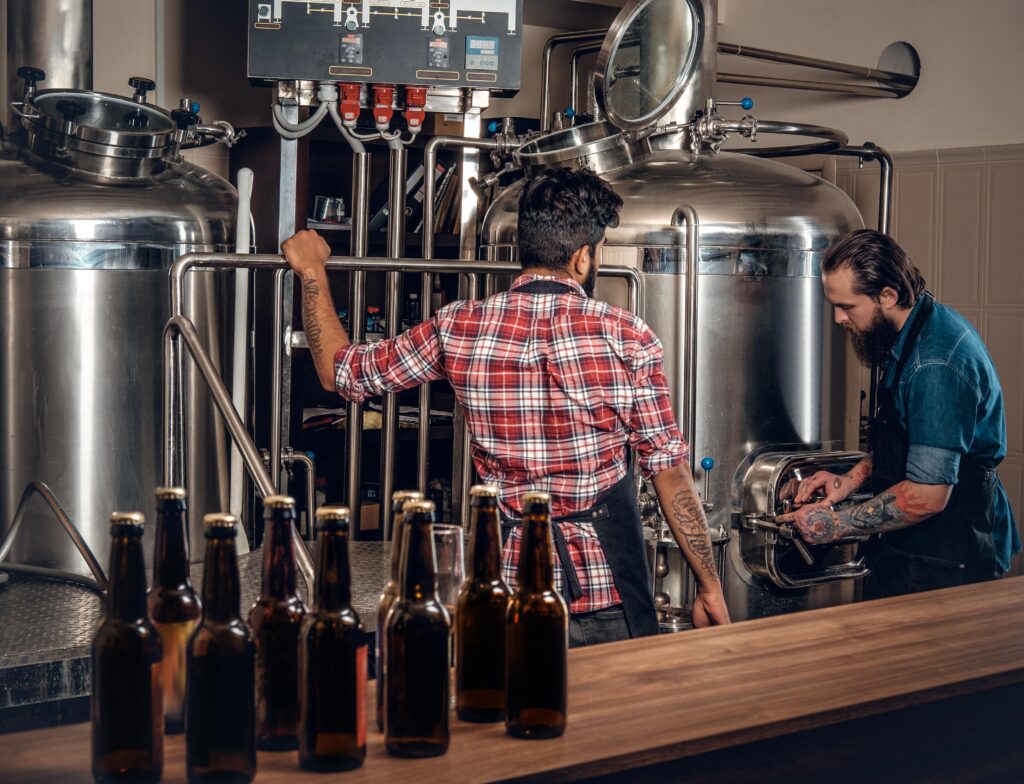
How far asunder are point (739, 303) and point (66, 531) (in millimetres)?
1794

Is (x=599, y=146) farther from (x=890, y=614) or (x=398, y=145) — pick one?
(x=890, y=614)

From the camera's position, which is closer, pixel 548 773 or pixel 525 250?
pixel 548 773

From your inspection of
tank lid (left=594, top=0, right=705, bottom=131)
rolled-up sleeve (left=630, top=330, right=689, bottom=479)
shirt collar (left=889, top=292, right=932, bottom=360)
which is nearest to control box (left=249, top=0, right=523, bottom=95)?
tank lid (left=594, top=0, right=705, bottom=131)

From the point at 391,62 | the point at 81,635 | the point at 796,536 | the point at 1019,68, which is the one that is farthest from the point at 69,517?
the point at 1019,68

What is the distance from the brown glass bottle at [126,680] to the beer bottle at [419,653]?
0.21 metres

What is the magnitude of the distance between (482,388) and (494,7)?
1.90m

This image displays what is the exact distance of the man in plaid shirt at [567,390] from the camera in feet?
6.46

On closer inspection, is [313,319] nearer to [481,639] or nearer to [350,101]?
[481,639]

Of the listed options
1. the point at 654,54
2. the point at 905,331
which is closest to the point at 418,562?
the point at 905,331

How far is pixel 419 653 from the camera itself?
1065 millimetres

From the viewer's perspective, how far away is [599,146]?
11.0 ft

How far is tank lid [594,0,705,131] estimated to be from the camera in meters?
3.48

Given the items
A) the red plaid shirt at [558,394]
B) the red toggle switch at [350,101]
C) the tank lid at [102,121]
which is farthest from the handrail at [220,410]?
the red toggle switch at [350,101]

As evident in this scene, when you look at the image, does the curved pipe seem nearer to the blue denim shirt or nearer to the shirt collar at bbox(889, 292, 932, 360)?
the shirt collar at bbox(889, 292, 932, 360)
